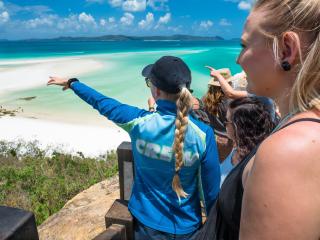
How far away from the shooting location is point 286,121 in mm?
916

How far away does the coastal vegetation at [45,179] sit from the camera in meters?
4.89

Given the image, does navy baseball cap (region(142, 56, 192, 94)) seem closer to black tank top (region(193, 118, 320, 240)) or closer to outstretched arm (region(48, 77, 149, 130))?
outstretched arm (region(48, 77, 149, 130))

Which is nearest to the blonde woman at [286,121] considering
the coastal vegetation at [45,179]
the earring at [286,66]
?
the earring at [286,66]

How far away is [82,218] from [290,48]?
3.08m

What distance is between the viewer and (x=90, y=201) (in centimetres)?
398

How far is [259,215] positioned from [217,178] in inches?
50.3

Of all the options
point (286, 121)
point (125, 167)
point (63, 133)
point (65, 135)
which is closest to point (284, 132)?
point (286, 121)

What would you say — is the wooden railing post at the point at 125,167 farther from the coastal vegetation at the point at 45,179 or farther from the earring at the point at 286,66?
the coastal vegetation at the point at 45,179

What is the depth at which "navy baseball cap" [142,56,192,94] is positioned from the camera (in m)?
1.97

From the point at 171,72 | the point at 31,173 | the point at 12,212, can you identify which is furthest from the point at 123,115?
the point at 31,173

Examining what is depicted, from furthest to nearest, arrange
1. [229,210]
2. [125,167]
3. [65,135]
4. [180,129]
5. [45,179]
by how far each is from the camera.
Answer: [65,135] → [45,179] → [125,167] → [180,129] → [229,210]

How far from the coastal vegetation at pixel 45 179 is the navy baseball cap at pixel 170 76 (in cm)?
303

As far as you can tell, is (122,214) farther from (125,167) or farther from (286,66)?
(286,66)

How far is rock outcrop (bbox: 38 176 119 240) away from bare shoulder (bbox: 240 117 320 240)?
262 cm
